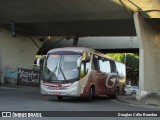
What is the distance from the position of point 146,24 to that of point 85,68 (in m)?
7.42

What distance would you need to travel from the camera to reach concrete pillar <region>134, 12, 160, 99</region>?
89.5 feet

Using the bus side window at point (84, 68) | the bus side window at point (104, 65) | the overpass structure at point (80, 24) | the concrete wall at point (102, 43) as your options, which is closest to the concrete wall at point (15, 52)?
the overpass structure at point (80, 24)

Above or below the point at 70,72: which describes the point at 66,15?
above

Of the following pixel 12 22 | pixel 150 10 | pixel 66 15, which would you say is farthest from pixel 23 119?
pixel 12 22

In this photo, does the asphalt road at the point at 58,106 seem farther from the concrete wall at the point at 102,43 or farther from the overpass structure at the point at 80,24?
the concrete wall at the point at 102,43

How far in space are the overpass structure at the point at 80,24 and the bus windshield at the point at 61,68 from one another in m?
6.11

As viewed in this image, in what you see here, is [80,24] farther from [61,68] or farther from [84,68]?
[61,68]

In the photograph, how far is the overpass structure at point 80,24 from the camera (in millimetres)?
27375

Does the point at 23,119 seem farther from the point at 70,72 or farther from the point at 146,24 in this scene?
the point at 146,24

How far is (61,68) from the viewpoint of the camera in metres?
22.5

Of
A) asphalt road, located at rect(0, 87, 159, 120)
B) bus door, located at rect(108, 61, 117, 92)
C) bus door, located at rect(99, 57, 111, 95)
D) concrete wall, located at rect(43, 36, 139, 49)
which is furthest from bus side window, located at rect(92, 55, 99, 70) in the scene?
concrete wall, located at rect(43, 36, 139, 49)

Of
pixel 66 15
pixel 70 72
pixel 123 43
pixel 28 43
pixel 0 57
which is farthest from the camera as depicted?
pixel 123 43

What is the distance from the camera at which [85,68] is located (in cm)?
2298

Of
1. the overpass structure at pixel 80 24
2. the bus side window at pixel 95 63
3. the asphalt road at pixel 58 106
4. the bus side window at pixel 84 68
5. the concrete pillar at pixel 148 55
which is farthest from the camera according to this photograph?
the overpass structure at pixel 80 24
